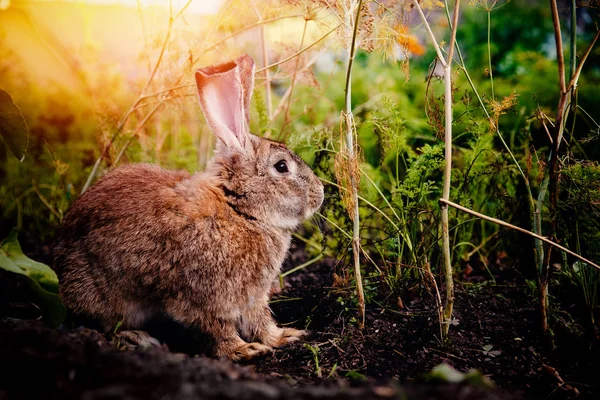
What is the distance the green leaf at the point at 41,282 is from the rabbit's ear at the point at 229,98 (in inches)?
46.6

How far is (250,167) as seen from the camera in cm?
296

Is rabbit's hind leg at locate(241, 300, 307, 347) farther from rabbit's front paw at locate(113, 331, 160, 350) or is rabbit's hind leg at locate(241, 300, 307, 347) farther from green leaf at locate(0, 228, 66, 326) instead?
green leaf at locate(0, 228, 66, 326)

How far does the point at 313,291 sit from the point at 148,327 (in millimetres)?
1127

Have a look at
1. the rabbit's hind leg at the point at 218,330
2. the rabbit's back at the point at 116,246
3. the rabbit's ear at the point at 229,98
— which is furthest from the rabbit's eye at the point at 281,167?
the rabbit's hind leg at the point at 218,330

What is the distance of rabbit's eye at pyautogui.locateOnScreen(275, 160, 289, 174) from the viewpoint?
3039 millimetres

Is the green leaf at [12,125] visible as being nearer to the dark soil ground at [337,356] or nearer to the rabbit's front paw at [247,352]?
the dark soil ground at [337,356]

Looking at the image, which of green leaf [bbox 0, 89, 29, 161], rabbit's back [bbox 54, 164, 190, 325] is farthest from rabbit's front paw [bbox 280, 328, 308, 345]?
green leaf [bbox 0, 89, 29, 161]

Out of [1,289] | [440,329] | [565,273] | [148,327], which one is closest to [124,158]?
[1,289]

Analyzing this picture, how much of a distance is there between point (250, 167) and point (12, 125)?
134 cm

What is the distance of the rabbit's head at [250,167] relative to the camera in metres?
2.87

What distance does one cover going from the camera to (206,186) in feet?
9.47

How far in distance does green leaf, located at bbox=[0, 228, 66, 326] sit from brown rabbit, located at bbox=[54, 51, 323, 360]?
332mm

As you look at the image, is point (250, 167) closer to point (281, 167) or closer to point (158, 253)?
point (281, 167)

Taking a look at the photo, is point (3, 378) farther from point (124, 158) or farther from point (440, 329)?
Result: point (124, 158)
